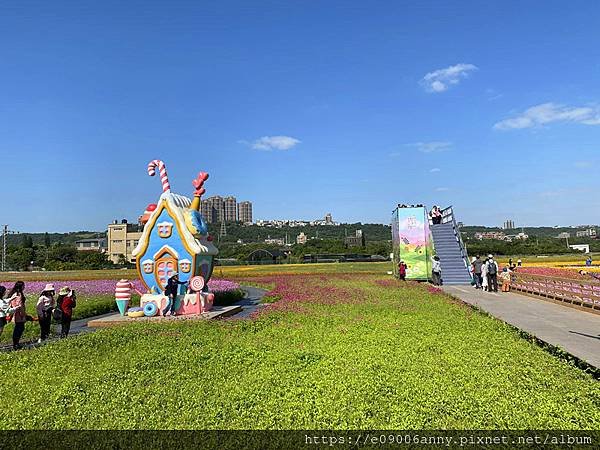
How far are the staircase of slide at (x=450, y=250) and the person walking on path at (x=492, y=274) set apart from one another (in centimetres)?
360

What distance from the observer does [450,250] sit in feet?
93.0

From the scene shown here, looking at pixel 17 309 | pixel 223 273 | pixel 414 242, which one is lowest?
pixel 223 273

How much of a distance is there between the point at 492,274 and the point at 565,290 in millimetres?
4589

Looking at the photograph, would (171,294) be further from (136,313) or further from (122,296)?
(122,296)

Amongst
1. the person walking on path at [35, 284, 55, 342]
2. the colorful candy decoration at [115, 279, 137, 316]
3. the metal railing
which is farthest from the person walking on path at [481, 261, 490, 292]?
the person walking on path at [35, 284, 55, 342]

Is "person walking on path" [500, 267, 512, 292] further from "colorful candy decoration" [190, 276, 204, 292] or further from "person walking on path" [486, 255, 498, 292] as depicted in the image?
"colorful candy decoration" [190, 276, 204, 292]

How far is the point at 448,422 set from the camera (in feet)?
17.3

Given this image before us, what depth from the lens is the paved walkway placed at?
30.8 ft

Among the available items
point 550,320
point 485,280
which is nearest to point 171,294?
point 550,320

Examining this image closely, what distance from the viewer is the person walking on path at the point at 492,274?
2150 centimetres

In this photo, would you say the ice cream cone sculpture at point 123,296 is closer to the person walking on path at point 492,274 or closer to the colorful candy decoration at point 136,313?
the colorful candy decoration at point 136,313

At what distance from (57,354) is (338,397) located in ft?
20.7

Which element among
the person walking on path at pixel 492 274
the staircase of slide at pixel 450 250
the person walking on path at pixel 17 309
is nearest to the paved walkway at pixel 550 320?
the person walking on path at pixel 492 274

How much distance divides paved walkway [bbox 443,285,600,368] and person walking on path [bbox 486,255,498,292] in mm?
1083
